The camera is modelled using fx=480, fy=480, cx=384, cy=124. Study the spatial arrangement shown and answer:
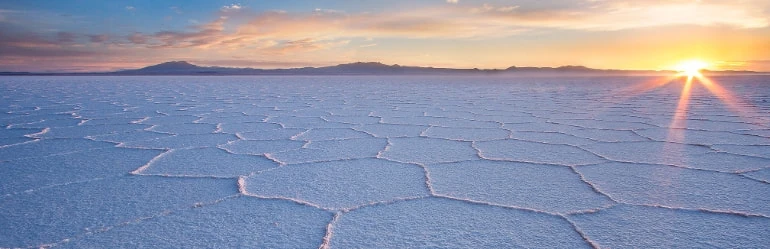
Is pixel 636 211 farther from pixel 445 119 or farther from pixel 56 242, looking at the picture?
pixel 445 119

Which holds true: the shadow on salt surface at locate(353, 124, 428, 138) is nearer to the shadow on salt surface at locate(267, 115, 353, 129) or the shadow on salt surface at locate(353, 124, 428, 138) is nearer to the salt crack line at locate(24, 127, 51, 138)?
the shadow on salt surface at locate(267, 115, 353, 129)

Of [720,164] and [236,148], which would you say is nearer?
[720,164]

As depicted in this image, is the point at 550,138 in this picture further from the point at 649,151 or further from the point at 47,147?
the point at 47,147

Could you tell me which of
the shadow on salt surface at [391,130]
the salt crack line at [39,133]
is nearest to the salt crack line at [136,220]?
the shadow on salt surface at [391,130]

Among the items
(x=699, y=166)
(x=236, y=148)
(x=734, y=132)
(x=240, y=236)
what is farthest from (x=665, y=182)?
(x=236, y=148)

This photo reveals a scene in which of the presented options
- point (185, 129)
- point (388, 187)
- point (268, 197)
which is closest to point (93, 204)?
point (268, 197)

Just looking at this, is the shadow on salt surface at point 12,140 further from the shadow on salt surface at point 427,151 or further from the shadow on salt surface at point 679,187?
the shadow on salt surface at point 679,187

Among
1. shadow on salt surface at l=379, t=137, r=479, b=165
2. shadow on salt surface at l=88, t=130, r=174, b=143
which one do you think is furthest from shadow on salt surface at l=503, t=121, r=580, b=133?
shadow on salt surface at l=88, t=130, r=174, b=143
